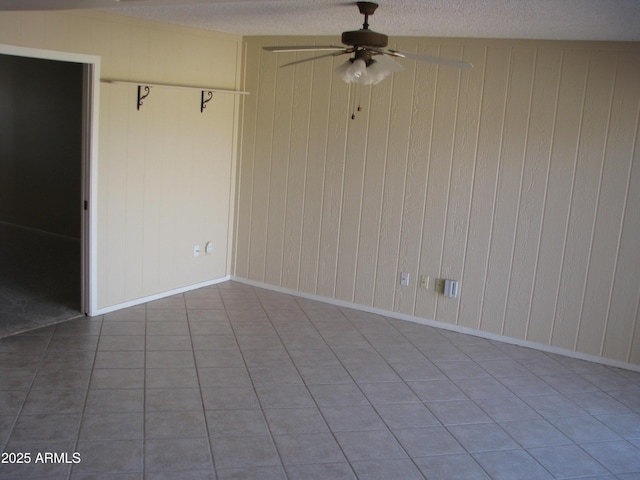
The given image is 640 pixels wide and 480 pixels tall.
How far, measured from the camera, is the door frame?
4.90 metres

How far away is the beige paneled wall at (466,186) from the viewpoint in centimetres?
484

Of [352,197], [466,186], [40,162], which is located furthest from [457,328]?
[40,162]

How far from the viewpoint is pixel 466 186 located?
532 centimetres

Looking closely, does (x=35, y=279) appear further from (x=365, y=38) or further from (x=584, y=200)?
(x=584, y=200)

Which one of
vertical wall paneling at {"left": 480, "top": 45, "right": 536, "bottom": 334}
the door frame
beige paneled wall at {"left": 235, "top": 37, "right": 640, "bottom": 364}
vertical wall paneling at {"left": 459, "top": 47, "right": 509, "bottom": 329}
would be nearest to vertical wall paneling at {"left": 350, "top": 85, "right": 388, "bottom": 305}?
beige paneled wall at {"left": 235, "top": 37, "right": 640, "bottom": 364}

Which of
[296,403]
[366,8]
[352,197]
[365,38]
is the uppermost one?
[366,8]

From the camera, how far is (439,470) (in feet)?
10.9

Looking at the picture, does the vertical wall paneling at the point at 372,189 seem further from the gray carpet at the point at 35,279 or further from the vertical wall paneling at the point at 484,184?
the gray carpet at the point at 35,279

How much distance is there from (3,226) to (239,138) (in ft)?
12.2

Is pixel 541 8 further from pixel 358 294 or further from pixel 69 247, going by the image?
pixel 69 247

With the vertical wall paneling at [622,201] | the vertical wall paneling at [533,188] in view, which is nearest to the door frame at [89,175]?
the vertical wall paneling at [533,188]

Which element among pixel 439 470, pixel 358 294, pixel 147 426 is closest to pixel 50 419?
pixel 147 426

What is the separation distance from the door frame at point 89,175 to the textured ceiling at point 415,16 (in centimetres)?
48

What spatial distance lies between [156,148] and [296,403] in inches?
105
